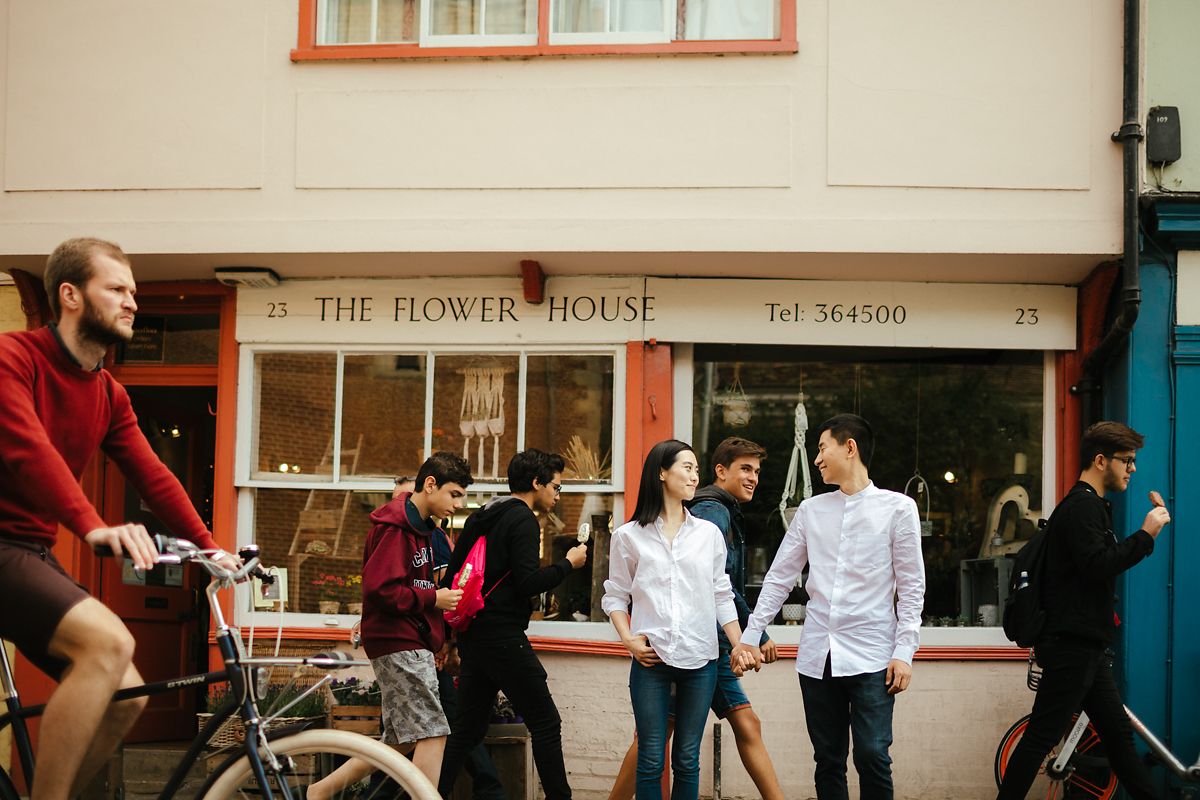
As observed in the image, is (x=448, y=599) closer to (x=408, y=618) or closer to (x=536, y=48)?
(x=408, y=618)

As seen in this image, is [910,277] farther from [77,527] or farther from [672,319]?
[77,527]

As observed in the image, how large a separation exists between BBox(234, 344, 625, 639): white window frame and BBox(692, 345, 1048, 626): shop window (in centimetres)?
67

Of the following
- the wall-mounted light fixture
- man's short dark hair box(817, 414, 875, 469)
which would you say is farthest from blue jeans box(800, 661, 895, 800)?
the wall-mounted light fixture

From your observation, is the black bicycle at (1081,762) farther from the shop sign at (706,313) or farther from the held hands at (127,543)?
the held hands at (127,543)

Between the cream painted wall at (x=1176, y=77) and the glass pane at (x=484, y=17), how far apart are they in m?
3.81

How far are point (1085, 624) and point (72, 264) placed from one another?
4.86 metres

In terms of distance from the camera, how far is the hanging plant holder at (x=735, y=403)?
830cm

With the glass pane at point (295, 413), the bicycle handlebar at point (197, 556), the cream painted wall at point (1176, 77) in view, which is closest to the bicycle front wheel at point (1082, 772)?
the cream painted wall at point (1176, 77)

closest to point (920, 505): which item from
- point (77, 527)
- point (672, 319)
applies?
point (672, 319)

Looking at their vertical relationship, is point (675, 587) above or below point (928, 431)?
below

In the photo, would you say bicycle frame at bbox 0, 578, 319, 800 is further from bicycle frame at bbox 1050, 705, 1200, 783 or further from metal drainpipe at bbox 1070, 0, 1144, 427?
metal drainpipe at bbox 1070, 0, 1144, 427

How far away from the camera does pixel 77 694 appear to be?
388 cm

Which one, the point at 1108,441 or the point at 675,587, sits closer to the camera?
the point at 675,587

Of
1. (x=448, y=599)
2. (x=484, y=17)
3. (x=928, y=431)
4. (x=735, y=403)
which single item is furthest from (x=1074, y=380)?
(x=484, y=17)
